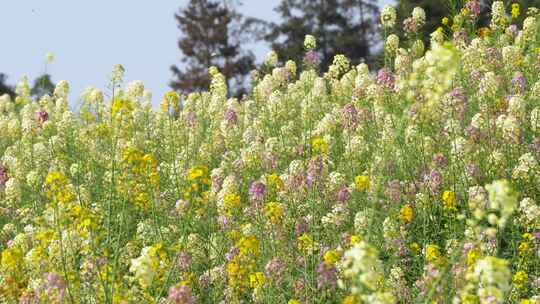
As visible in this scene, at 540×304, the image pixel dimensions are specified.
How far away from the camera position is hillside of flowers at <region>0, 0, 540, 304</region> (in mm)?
4770

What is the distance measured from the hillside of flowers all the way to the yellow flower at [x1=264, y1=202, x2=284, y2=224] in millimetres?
22

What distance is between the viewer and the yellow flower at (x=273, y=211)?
599 centimetres

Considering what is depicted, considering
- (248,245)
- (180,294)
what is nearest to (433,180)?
(248,245)

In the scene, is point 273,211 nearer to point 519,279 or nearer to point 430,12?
point 519,279

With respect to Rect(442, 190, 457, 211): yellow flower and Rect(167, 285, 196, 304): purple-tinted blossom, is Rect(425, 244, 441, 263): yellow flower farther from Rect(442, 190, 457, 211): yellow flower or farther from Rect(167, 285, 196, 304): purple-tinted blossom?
Rect(167, 285, 196, 304): purple-tinted blossom

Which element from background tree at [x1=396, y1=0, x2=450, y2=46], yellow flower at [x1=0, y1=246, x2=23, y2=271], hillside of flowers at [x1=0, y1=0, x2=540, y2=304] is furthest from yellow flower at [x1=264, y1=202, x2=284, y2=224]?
background tree at [x1=396, y1=0, x2=450, y2=46]

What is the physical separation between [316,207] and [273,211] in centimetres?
47

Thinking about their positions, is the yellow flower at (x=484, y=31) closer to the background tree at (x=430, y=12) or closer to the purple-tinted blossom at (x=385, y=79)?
the purple-tinted blossom at (x=385, y=79)

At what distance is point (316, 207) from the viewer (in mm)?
6344

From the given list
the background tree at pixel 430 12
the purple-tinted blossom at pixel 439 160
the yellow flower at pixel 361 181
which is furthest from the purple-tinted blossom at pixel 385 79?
the background tree at pixel 430 12

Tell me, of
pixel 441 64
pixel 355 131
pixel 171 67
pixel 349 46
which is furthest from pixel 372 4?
pixel 441 64

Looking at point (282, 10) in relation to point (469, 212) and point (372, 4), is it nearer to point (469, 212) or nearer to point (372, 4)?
point (372, 4)

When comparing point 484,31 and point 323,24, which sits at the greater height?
point 323,24

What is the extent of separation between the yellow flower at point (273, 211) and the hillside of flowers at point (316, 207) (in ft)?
0.07
